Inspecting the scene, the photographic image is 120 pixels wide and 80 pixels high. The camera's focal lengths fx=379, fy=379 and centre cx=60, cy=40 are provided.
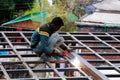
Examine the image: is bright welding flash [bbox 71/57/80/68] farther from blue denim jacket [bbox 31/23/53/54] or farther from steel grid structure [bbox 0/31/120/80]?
blue denim jacket [bbox 31/23/53/54]

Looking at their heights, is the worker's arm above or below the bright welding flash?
above

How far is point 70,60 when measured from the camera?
6879 mm

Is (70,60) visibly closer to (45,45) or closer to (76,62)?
(76,62)

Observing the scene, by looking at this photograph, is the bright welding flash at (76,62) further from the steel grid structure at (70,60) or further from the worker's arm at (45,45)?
the worker's arm at (45,45)

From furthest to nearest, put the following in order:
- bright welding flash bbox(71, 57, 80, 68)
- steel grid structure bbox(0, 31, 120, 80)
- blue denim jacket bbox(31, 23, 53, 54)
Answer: blue denim jacket bbox(31, 23, 53, 54)
bright welding flash bbox(71, 57, 80, 68)
steel grid structure bbox(0, 31, 120, 80)

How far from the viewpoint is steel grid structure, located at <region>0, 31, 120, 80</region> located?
6.23m

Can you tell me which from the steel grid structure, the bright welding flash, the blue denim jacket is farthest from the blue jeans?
the bright welding flash

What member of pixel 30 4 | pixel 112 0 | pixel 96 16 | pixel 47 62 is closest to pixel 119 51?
pixel 47 62

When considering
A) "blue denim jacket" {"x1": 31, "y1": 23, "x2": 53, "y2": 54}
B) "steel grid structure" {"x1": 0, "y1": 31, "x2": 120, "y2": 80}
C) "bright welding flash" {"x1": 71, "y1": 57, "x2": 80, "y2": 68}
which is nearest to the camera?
"steel grid structure" {"x1": 0, "y1": 31, "x2": 120, "y2": 80}

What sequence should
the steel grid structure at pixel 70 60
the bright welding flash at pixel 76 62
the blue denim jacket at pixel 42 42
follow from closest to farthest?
the steel grid structure at pixel 70 60 < the bright welding flash at pixel 76 62 < the blue denim jacket at pixel 42 42

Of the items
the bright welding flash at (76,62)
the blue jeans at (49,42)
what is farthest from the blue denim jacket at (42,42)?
the bright welding flash at (76,62)

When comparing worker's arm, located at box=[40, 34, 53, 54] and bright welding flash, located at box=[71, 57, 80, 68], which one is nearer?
bright welding flash, located at box=[71, 57, 80, 68]

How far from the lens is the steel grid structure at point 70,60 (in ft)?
20.4

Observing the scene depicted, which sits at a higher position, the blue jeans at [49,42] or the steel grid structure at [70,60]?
the blue jeans at [49,42]
